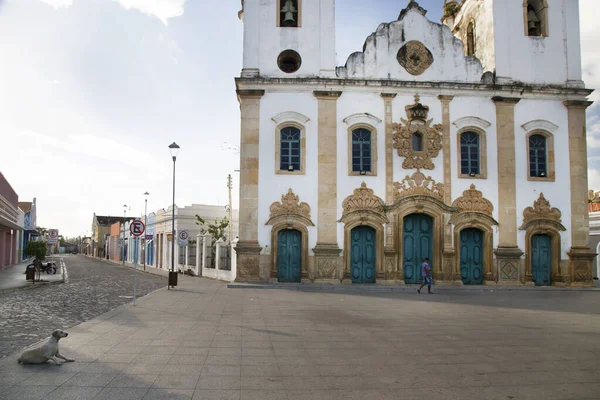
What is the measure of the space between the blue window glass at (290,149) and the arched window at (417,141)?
5135 mm

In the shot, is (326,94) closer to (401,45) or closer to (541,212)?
(401,45)

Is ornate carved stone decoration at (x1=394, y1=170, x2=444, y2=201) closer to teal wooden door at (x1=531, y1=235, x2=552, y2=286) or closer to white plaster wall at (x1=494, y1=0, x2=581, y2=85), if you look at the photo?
teal wooden door at (x1=531, y1=235, x2=552, y2=286)

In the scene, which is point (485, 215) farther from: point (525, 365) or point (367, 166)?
point (525, 365)

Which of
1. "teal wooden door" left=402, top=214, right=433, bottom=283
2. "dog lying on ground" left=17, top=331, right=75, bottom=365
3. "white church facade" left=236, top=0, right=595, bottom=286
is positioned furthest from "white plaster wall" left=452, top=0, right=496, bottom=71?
"dog lying on ground" left=17, top=331, right=75, bottom=365

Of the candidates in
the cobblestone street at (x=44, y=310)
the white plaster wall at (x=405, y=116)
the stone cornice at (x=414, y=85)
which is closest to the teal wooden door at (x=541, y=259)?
the white plaster wall at (x=405, y=116)

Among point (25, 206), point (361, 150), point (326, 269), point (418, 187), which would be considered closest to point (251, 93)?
point (361, 150)

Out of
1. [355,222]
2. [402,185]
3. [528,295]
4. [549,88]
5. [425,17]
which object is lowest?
[528,295]

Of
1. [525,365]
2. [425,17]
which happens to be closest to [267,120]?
[425,17]

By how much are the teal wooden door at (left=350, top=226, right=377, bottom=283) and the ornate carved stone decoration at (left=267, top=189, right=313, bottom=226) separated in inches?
82.6

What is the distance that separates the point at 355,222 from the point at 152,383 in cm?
1602

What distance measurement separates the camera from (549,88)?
76.1ft

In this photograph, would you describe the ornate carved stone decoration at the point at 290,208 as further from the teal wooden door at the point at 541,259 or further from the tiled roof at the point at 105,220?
the tiled roof at the point at 105,220

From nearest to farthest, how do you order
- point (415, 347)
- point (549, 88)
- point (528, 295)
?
point (415, 347)
point (528, 295)
point (549, 88)

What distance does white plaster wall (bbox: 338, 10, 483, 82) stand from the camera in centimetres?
2280
